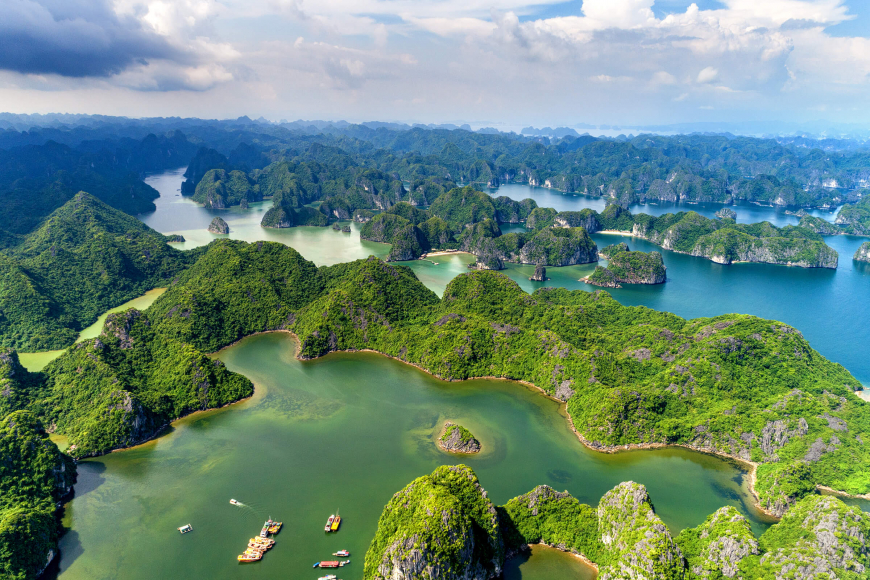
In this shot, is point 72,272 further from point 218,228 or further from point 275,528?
point 275,528

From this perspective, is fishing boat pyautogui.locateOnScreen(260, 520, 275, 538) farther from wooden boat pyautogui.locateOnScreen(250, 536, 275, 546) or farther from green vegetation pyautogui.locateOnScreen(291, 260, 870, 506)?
green vegetation pyautogui.locateOnScreen(291, 260, 870, 506)

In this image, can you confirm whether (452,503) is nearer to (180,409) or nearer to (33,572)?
(33,572)

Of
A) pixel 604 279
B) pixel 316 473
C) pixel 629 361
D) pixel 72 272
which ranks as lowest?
pixel 316 473

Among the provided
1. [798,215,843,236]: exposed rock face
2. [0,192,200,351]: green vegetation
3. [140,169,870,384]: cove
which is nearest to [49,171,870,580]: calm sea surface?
[140,169,870,384]: cove

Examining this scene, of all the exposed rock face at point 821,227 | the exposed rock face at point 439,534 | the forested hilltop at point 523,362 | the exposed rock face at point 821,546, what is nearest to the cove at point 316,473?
the forested hilltop at point 523,362

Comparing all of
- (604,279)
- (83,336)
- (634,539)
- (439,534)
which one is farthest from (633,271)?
(83,336)
